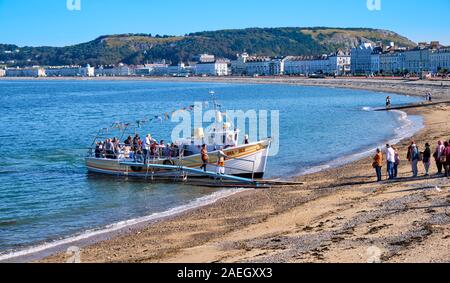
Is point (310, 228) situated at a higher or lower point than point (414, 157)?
lower

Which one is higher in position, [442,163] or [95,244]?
[442,163]

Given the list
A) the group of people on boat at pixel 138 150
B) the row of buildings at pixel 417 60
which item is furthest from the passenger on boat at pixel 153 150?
the row of buildings at pixel 417 60

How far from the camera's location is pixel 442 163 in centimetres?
2047

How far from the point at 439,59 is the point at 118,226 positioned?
165 m

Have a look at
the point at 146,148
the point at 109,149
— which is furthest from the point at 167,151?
the point at 109,149

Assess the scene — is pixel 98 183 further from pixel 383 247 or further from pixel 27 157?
pixel 383 247

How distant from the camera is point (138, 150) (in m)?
28.7

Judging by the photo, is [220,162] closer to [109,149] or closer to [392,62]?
[109,149]

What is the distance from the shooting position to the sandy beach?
491 inches

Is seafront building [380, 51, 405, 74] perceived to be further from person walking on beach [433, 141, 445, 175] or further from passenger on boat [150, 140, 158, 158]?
person walking on beach [433, 141, 445, 175]

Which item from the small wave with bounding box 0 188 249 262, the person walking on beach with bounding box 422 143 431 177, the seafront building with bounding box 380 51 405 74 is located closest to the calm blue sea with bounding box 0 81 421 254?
the small wave with bounding box 0 188 249 262

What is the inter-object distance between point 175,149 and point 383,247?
1609 cm

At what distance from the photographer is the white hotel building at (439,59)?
16588 centimetres
